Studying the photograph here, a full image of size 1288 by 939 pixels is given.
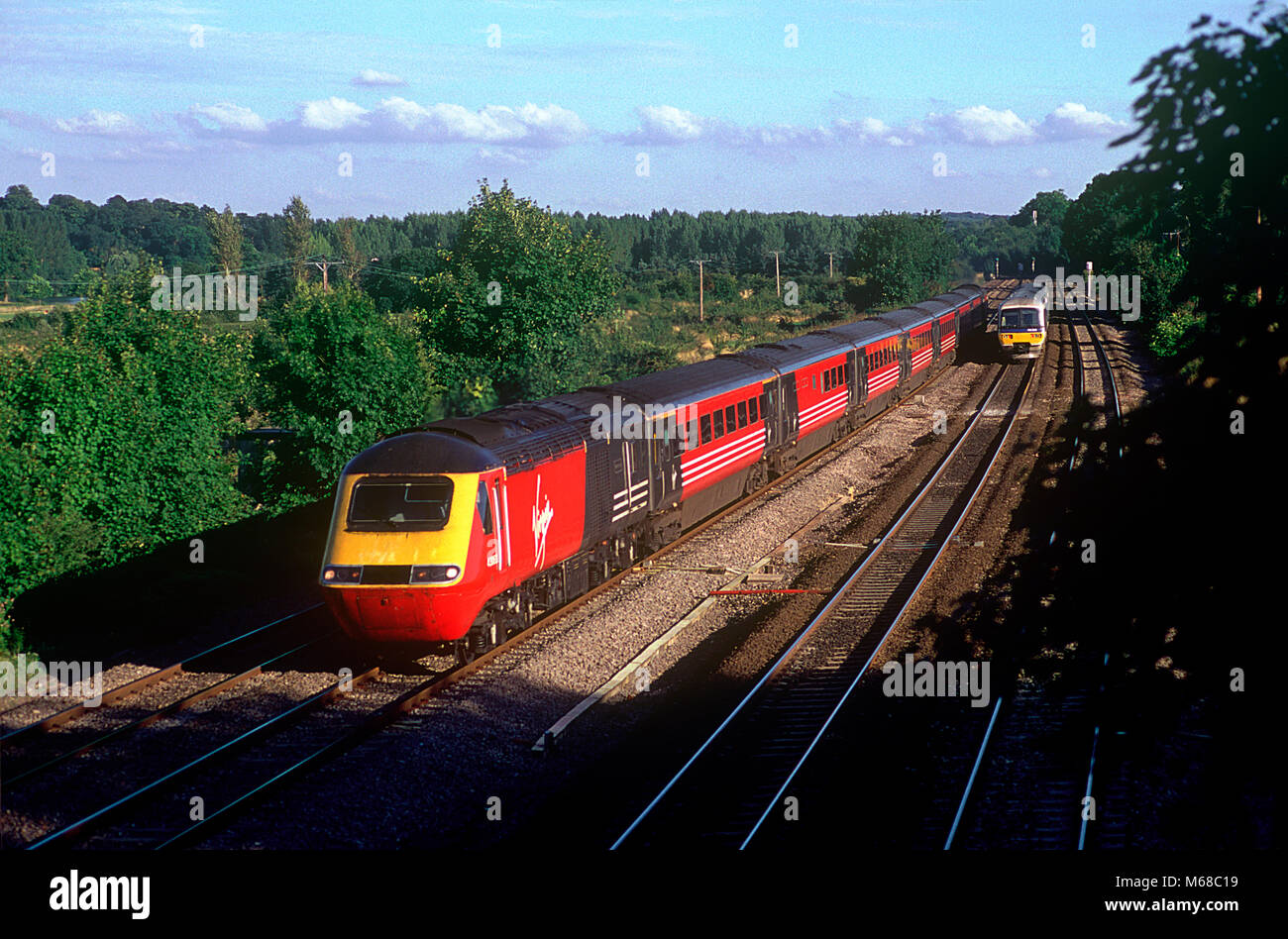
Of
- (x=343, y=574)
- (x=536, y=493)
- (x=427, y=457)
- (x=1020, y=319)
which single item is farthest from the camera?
(x=1020, y=319)

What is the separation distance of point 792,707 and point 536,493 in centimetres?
471

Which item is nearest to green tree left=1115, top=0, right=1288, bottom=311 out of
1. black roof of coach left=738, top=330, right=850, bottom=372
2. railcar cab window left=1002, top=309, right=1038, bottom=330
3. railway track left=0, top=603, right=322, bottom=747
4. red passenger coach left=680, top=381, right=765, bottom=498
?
railway track left=0, top=603, right=322, bottom=747

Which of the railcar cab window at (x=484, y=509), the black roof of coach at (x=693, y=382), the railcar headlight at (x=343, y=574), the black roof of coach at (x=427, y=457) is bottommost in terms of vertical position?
the railcar headlight at (x=343, y=574)

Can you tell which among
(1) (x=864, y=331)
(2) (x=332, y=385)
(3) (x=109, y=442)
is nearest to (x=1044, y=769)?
(3) (x=109, y=442)

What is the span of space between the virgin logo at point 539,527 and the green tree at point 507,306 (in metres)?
19.5

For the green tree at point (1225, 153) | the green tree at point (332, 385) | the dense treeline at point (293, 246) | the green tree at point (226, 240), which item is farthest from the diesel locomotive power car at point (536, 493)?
the green tree at point (226, 240)

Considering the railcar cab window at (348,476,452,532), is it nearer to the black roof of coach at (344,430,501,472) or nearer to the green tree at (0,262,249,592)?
the black roof of coach at (344,430,501,472)

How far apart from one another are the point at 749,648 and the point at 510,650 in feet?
11.3

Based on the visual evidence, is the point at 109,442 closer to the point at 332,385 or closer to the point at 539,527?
the point at 332,385

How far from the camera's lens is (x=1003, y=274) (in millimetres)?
177000

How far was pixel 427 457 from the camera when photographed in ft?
46.9

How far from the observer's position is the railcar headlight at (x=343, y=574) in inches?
542

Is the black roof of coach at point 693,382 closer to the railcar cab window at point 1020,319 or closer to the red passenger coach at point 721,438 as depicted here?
the red passenger coach at point 721,438

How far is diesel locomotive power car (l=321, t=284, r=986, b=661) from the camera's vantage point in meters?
13.8
